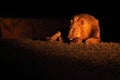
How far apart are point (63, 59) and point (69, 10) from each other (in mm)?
9624

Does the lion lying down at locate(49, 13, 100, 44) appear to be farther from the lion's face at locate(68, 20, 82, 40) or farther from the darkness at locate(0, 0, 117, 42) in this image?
the darkness at locate(0, 0, 117, 42)

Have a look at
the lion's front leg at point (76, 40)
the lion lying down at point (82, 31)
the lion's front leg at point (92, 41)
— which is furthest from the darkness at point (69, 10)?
the lion's front leg at point (76, 40)

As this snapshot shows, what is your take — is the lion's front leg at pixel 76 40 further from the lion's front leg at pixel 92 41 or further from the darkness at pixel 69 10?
the darkness at pixel 69 10

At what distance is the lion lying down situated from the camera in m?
11.8

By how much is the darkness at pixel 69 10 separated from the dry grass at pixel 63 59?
12.5 feet

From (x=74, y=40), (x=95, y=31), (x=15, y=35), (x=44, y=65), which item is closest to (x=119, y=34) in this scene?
(x=95, y=31)

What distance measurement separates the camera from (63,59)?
936cm

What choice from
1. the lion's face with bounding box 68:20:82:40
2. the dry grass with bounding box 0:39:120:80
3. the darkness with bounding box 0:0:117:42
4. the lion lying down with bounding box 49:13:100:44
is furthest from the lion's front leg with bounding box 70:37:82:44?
the darkness with bounding box 0:0:117:42

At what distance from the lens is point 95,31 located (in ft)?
40.5

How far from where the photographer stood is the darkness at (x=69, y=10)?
1572 cm

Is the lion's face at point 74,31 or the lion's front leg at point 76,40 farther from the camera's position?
the lion's face at point 74,31

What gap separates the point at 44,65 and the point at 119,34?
6.69 m

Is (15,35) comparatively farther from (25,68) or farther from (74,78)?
(74,78)

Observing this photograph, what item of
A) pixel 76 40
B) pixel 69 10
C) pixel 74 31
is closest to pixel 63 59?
pixel 76 40
